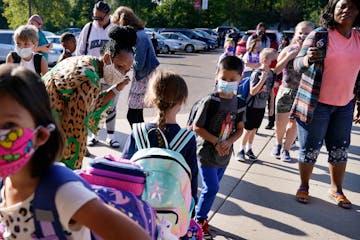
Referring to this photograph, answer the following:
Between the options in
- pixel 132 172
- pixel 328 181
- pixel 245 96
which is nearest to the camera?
pixel 132 172

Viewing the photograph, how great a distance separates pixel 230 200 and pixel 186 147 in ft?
6.10

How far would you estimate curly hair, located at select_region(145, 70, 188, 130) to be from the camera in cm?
247

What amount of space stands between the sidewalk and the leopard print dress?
4.97 feet

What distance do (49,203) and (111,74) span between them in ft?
5.42

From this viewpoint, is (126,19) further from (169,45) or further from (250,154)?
(169,45)

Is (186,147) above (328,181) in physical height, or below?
above

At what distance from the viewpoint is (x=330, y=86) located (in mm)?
3742

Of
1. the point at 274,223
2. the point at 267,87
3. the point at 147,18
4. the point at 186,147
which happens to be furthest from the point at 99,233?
the point at 147,18

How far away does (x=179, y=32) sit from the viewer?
3062 cm

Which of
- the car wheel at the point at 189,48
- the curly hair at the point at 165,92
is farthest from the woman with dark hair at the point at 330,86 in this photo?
the car wheel at the point at 189,48

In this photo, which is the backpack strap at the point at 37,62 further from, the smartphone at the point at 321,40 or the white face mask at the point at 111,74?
the smartphone at the point at 321,40

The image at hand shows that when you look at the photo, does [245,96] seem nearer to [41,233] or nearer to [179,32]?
[41,233]

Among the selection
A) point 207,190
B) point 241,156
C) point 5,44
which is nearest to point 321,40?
point 207,190

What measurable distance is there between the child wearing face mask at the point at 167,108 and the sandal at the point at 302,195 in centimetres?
193
